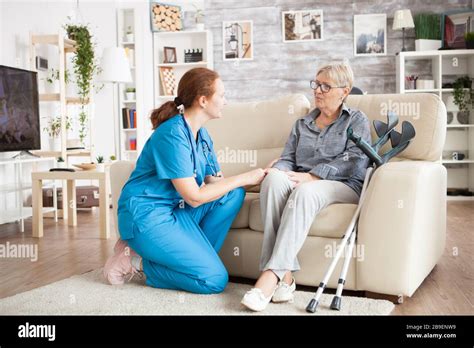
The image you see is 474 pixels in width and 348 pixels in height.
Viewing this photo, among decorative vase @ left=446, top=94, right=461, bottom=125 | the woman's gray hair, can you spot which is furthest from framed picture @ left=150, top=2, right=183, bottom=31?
the woman's gray hair

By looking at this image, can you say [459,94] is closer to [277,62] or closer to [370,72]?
[370,72]

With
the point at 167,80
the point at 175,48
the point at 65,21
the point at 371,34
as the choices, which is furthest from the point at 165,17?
the point at 371,34

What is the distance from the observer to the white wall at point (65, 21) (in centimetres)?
509

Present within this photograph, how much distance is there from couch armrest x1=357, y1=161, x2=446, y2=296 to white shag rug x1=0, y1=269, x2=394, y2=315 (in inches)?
4.3

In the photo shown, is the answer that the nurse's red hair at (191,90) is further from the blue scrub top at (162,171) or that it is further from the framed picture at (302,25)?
the framed picture at (302,25)

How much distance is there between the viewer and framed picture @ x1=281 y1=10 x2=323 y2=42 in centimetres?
664

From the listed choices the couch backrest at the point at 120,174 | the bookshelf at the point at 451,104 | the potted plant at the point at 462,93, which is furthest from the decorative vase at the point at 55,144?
the potted plant at the point at 462,93

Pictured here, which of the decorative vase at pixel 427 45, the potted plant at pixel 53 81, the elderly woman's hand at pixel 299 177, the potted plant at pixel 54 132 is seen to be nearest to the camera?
the elderly woman's hand at pixel 299 177

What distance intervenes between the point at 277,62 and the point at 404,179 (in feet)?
15.0

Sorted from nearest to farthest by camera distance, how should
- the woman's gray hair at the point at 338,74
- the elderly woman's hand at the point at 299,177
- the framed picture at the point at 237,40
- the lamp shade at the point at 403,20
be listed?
the elderly woman's hand at the point at 299,177, the woman's gray hair at the point at 338,74, the lamp shade at the point at 403,20, the framed picture at the point at 237,40

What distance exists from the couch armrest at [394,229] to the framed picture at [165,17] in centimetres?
493

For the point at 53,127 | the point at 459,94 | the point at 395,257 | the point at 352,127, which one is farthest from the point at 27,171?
the point at 459,94

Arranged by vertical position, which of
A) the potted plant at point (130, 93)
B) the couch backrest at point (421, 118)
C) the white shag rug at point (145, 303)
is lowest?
the white shag rug at point (145, 303)

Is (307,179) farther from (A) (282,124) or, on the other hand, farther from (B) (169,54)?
(B) (169,54)
